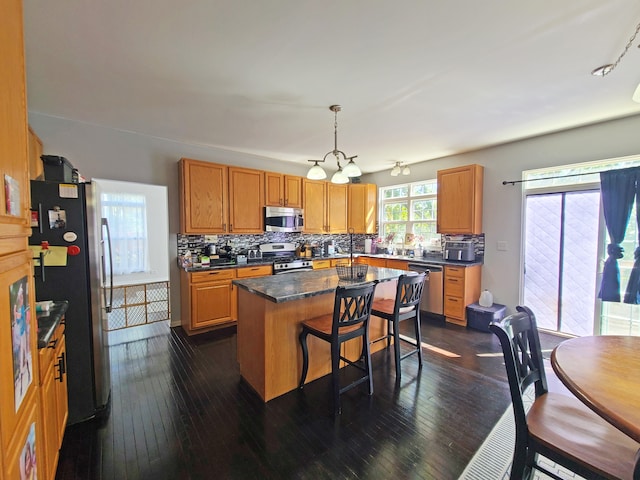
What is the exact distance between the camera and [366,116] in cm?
307

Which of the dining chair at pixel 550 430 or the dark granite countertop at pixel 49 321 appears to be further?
the dark granite countertop at pixel 49 321

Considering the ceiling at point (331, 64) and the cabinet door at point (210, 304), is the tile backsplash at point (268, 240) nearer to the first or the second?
the cabinet door at point (210, 304)

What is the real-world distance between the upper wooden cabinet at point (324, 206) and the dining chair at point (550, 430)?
12.9 ft

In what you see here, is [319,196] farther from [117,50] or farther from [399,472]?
[399,472]

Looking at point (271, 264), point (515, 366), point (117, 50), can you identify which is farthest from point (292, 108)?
point (515, 366)

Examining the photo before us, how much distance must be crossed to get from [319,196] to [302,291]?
10.9 ft

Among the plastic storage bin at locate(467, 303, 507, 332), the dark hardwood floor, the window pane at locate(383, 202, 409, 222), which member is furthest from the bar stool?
the window pane at locate(383, 202, 409, 222)

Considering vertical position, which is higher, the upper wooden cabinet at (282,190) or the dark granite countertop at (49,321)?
the upper wooden cabinet at (282,190)

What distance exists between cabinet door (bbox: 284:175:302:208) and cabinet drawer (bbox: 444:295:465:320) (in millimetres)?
2826

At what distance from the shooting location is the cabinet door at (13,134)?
83 centimetres

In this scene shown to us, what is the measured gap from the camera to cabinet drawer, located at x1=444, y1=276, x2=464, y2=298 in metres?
3.99

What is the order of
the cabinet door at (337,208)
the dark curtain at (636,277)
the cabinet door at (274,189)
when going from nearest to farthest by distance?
the dark curtain at (636,277)
the cabinet door at (274,189)
the cabinet door at (337,208)

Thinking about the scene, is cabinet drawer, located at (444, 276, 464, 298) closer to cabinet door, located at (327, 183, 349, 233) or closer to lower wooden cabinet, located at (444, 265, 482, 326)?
lower wooden cabinet, located at (444, 265, 482, 326)

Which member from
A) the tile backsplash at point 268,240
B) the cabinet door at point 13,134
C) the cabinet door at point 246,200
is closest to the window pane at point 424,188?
the tile backsplash at point 268,240
